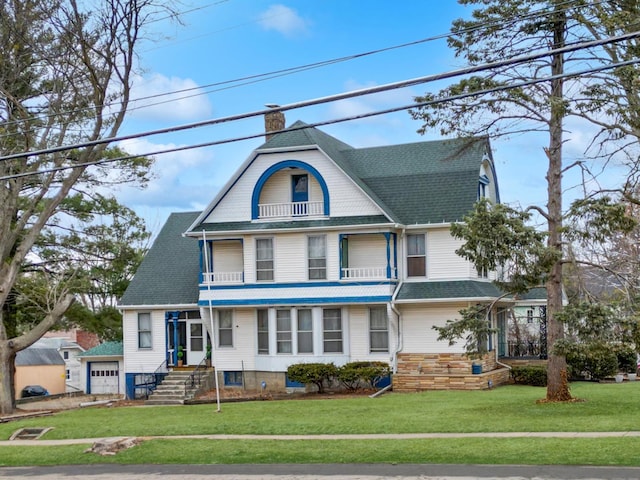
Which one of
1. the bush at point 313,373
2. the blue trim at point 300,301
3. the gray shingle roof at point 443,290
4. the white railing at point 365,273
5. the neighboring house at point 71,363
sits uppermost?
the white railing at point 365,273

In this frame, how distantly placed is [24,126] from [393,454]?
1996 cm

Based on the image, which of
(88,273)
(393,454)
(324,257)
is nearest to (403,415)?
(393,454)

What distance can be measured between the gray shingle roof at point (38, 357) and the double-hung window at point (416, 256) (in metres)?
31.5

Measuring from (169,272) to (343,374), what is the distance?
10.1 m

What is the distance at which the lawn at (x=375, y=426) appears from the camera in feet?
54.2

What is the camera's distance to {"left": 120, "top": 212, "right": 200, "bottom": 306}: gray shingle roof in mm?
36250

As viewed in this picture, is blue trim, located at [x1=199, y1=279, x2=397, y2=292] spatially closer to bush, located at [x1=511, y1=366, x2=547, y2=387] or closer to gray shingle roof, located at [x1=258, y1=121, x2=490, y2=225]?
gray shingle roof, located at [x1=258, y1=121, x2=490, y2=225]

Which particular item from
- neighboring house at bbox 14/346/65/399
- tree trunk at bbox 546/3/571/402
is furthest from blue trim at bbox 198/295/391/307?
neighboring house at bbox 14/346/65/399

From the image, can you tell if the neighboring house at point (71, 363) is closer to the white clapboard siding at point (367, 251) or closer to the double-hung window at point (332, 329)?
the double-hung window at point (332, 329)

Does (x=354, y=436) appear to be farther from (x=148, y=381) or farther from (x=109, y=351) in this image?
(x=109, y=351)

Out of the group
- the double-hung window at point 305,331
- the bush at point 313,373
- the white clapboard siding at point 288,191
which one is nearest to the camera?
the bush at point 313,373

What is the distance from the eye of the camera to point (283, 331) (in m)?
33.8

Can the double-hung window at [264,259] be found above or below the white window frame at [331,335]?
above

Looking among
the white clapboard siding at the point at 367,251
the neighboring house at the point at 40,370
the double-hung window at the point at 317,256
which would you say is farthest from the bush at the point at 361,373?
the neighboring house at the point at 40,370
